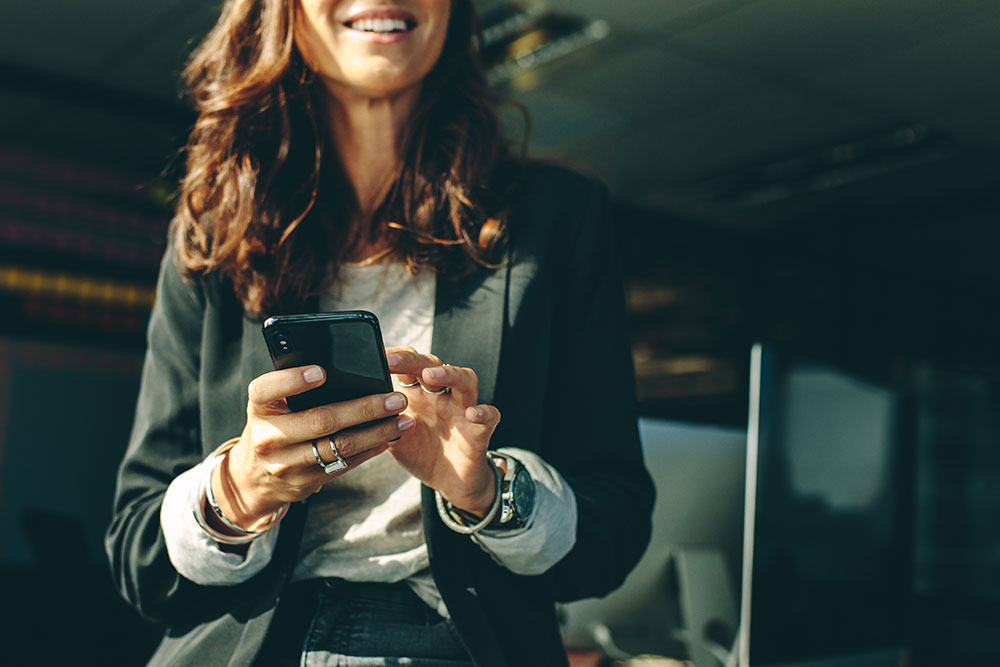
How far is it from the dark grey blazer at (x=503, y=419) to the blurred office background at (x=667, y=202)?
1.24 meters

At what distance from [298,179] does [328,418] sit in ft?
1.29

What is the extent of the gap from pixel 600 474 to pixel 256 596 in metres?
0.33

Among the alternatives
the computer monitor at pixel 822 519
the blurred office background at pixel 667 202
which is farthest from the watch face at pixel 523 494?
the blurred office background at pixel 667 202

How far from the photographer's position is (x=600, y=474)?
844 mm

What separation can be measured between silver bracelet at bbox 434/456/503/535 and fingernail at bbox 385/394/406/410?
10 centimetres

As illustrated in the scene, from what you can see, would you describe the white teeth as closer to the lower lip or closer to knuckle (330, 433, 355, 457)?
the lower lip

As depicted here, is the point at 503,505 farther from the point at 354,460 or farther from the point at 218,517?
the point at 218,517

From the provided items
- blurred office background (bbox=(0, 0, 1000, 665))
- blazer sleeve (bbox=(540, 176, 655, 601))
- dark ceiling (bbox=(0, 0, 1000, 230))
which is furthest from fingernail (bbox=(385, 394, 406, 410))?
dark ceiling (bbox=(0, 0, 1000, 230))

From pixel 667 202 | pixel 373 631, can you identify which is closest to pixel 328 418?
→ pixel 373 631

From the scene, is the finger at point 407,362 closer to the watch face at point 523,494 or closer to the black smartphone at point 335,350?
the black smartphone at point 335,350

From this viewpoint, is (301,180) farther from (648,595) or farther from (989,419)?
(989,419)

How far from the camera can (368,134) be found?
0.97m

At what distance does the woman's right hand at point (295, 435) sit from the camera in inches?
25.2

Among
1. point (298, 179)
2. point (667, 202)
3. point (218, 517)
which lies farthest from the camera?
point (667, 202)
